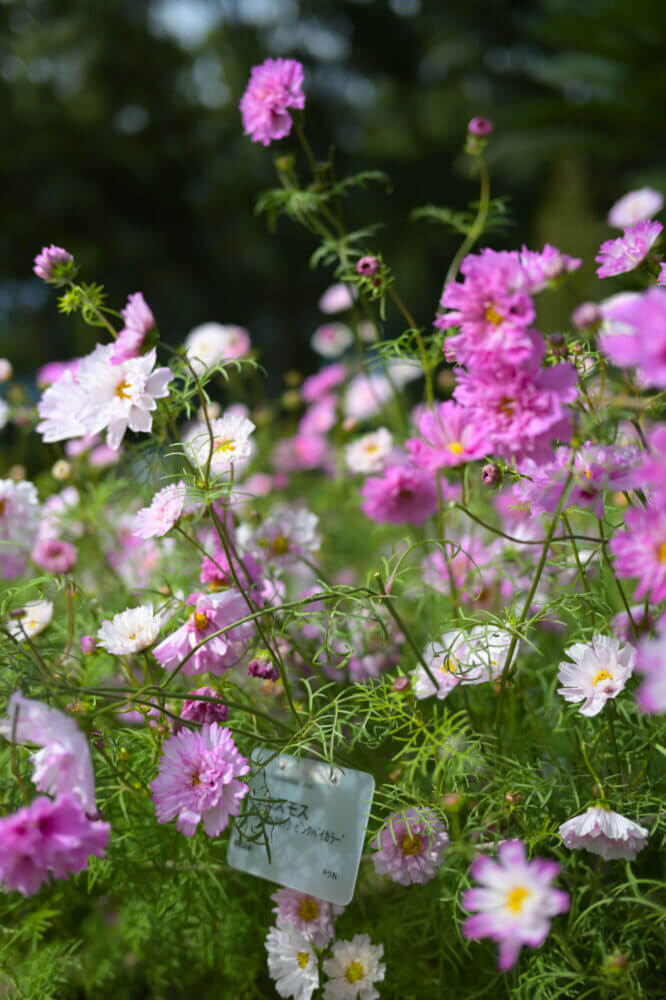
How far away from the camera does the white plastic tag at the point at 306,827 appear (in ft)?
1.80

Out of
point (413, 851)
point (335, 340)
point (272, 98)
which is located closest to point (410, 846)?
point (413, 851)

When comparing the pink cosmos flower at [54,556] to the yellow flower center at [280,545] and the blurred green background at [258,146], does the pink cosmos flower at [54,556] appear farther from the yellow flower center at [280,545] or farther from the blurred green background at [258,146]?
the blurred green background at [258,146]

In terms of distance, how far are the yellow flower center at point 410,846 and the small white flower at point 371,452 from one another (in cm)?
48

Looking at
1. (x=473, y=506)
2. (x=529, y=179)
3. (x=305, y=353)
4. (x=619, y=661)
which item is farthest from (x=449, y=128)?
(x=619, y=661)

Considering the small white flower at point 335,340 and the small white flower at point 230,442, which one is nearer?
the small white flower at point 230,442

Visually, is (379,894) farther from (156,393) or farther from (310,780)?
(156,393)

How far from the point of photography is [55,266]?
0.57 metres

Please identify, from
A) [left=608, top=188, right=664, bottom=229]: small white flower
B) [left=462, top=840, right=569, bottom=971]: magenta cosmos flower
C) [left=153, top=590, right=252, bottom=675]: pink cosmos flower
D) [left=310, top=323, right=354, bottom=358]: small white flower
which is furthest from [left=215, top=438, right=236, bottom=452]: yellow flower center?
[left=310, top=323, right=354, bottom=358]: small white flower

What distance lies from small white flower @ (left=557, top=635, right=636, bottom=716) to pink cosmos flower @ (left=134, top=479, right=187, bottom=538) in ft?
0.93

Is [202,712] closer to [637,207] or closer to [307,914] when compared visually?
[307,914]

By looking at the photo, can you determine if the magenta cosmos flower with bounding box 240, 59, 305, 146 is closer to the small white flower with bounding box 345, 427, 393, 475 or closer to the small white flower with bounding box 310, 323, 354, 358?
the small white flower with bounding box 345, 427, 393, 475

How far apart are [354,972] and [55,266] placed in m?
0.57

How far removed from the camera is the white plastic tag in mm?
549

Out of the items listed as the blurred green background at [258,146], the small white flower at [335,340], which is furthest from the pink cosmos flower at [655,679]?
the blurred green background at [258,146]
